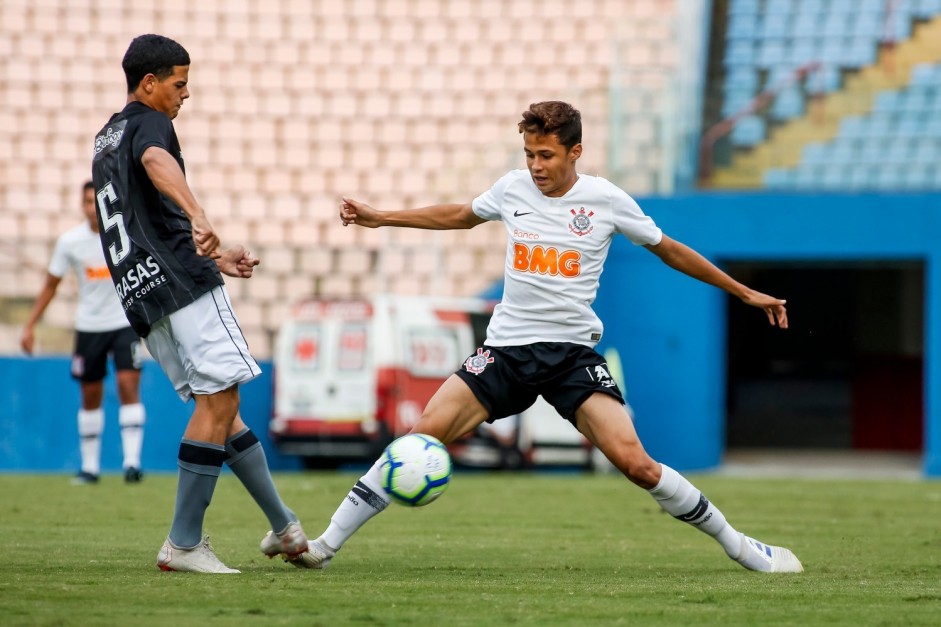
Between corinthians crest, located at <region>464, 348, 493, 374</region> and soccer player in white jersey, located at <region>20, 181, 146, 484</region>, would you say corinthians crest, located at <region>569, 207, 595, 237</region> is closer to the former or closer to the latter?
corinthians crest, located at <region>464, 348, 493, 374</region>

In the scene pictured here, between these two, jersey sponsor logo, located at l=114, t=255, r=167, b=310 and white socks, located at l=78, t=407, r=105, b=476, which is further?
white socks, located at l=78, t=407, r=105, b=476

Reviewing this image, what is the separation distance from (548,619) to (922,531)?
15.8 feet

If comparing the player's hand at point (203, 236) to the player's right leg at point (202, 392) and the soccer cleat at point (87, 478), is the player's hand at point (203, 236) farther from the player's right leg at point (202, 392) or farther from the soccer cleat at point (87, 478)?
the soccer cleat at point (87, 478)

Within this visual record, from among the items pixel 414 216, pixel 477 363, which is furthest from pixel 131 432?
pixel 477 363

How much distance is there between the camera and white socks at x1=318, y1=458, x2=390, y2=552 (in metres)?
6.00

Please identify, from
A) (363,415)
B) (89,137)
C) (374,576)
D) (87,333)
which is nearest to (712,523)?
(374,576)

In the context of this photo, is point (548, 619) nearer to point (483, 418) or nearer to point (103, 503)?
point (483, 418)

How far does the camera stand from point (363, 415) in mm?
15539

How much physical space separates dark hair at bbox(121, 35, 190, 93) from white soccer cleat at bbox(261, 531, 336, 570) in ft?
6.38

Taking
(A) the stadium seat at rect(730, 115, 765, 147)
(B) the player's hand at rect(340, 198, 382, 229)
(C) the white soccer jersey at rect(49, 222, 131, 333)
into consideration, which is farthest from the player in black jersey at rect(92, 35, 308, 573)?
(A) the stadium seat at rect(730, 115, 765, 147)

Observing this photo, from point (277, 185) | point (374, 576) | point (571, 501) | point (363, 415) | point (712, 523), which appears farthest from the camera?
point (277, 185)

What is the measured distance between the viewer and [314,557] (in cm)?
606

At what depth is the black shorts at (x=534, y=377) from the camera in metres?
6.17

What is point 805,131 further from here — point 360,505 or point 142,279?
point 142,279
